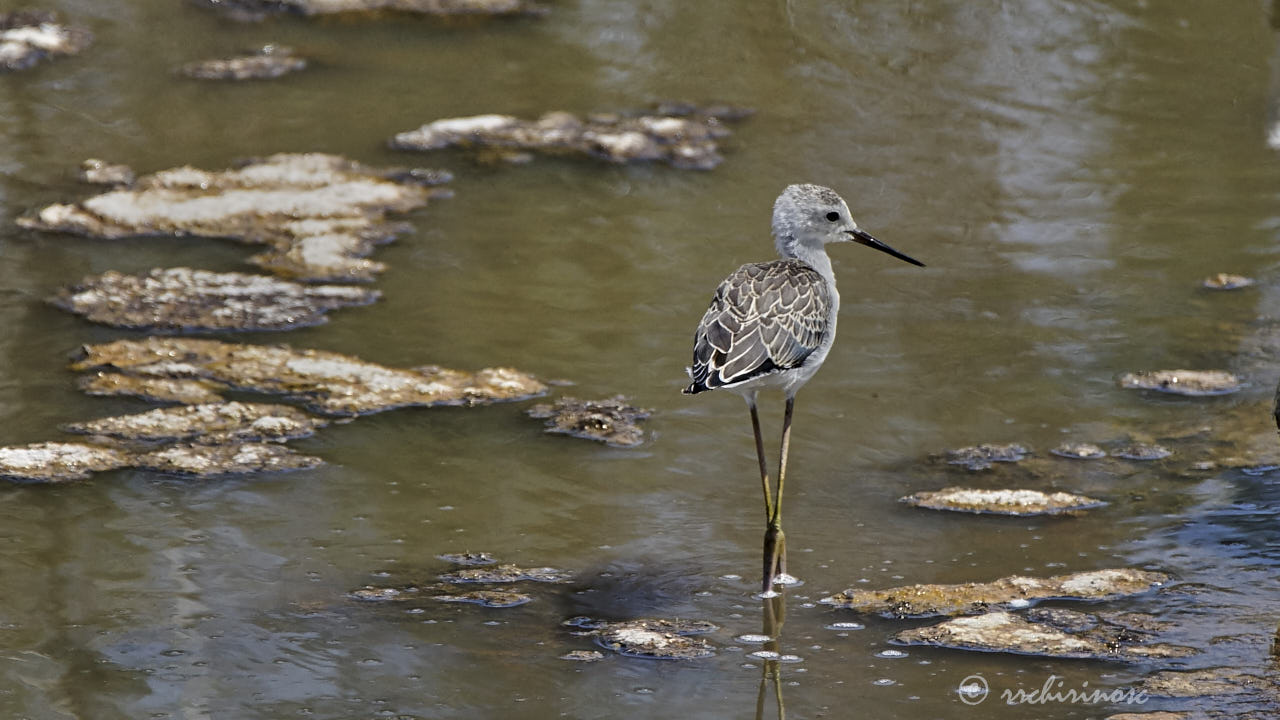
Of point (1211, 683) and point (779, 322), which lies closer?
point (1211, 683)

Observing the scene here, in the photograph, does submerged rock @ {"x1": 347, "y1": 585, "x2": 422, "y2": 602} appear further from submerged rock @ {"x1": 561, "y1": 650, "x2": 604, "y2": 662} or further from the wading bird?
the wading bird

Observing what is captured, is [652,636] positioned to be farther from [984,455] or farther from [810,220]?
[984,455]

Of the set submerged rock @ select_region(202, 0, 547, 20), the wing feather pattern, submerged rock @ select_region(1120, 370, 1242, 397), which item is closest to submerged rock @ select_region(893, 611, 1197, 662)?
the wing feather pattern

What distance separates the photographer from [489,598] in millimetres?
5484

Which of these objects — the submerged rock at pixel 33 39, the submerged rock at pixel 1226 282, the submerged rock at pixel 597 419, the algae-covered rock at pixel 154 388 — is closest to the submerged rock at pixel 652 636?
the submerged rock at pixel 597 419

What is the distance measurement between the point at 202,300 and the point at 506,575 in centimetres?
321

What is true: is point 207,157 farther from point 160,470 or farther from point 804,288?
point 804,288

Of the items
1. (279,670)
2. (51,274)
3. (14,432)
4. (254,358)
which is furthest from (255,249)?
(279,670)

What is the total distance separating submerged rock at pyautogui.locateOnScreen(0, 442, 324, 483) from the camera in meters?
6.29

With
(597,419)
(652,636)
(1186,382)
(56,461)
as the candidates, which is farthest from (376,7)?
(652,636)

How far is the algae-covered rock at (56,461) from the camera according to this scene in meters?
6.25

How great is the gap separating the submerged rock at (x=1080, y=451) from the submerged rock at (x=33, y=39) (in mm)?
8531

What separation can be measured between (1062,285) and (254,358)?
413cm

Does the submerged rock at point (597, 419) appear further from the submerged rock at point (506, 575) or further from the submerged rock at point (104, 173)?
the submerged rock at point (104, 173)
